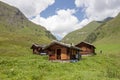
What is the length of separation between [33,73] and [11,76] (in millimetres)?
3240

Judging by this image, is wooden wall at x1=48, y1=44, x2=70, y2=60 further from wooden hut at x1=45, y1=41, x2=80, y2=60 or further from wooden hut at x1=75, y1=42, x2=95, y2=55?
wooden hut at x1=75, y1=42, x2=95, y2=55

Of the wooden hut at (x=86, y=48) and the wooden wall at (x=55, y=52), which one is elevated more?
the wooden hut at (x=86, y=48)

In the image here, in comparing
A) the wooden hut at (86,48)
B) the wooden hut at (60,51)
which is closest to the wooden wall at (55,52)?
the wooden hut at (60,51)

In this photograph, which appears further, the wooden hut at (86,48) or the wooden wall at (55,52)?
the wooden hut at (86,48)

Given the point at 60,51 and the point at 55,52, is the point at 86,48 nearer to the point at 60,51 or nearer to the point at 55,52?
the point at 60,51

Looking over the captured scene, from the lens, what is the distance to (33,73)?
120 ft

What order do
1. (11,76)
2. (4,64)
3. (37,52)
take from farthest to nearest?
(37,52)
(4,64)
(11,76)

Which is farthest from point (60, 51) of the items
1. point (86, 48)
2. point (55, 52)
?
point (86, 48)

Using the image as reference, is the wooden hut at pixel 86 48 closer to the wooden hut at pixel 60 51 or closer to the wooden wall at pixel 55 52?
the wooden hut at pixel 60 51

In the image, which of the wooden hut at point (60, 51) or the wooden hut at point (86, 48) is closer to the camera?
the wooden hut at point (60, 51)

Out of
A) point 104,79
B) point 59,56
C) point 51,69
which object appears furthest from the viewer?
point 59,56

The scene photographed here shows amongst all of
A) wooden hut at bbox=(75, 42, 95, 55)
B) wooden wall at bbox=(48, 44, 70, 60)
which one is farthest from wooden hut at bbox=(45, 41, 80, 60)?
wooden hut at bbox=(75, 42, 95, 55)

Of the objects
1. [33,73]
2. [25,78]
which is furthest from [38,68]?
[25,78]

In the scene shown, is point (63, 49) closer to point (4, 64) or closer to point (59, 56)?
point (59, 56)
